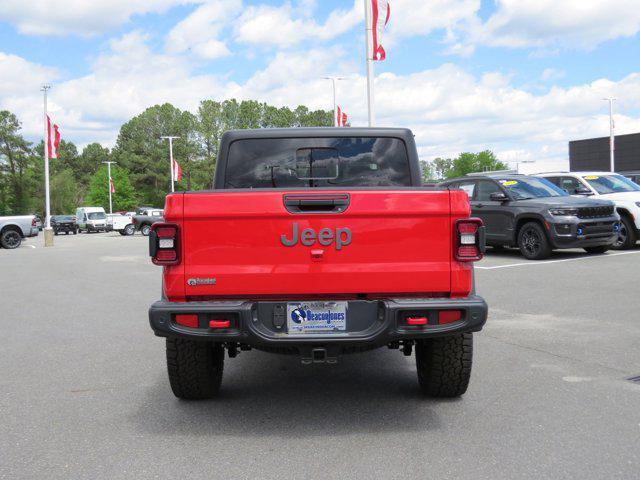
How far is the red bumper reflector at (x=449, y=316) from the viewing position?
3.90m

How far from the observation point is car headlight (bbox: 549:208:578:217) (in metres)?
13.0

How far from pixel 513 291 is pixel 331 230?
20.7ft

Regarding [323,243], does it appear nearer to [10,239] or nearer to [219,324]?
[219,324]

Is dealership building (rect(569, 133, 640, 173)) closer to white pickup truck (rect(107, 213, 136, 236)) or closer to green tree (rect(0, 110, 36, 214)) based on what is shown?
white pickup truck (rect(107, 213, 136, 236))

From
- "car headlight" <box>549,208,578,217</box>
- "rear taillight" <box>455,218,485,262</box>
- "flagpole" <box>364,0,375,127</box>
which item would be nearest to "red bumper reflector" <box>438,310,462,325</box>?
"rear taillight" <box>455,218,485,262</box>

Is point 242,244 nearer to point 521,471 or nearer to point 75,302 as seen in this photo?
point 521,471

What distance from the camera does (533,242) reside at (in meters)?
13.5

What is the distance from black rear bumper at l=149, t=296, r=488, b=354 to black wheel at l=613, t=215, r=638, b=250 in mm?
12128

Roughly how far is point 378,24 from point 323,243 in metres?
16.4

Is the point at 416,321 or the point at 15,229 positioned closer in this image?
the point at 416,321

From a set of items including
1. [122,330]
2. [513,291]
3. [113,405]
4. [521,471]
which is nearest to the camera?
[521,471]

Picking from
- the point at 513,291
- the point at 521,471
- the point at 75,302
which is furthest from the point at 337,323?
the point at 75,302

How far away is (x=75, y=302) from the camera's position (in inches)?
385

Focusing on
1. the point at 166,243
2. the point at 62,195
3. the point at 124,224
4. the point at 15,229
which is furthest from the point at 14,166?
the point at 166,243
